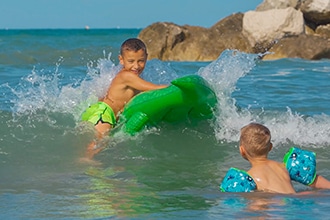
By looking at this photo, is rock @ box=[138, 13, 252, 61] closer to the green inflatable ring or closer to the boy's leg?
the green inflatable ring

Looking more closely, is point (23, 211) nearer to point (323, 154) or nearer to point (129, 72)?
point (129, 72)

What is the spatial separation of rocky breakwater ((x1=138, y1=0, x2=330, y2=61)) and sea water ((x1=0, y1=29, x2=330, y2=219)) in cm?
762

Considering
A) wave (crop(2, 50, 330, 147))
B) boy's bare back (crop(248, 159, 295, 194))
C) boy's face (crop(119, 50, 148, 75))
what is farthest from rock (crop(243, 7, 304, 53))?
boy's bare back (crop(248, 159, 295, 194))

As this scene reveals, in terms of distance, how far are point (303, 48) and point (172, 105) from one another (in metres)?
11.7

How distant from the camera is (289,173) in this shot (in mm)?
4750

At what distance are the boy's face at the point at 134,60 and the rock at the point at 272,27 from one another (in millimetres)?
12000

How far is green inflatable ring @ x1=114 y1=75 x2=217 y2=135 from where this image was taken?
638cm

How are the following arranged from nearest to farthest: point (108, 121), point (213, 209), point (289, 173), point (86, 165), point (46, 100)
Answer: point (213, 209), point (289, 173), point (86, 165), point (108, 121), point (46, 100)

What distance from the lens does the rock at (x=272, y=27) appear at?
18.4 metres

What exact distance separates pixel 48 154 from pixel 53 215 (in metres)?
2.37

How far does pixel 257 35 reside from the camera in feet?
60.9

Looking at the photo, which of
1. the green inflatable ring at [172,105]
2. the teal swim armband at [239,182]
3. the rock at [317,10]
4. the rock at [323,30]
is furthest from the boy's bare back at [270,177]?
the rock at [317,10]

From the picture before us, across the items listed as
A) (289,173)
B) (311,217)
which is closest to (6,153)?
(289,173)

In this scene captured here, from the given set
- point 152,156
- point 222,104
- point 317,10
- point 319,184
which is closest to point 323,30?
point 317,10
